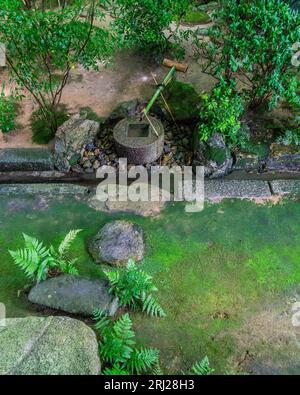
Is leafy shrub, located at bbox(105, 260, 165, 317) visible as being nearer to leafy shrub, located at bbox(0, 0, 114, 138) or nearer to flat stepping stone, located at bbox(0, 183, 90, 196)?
flat stepping stone, located at bbox(0, 183, 90, 196)

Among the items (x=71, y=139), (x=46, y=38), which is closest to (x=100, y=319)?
(x=71, y=139)

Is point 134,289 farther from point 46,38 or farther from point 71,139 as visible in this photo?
point 46,38

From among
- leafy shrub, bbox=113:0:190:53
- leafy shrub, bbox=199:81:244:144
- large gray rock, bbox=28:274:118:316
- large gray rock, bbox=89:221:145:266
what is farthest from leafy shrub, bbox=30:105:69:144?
large gray rock, bbox=28:274:118:316

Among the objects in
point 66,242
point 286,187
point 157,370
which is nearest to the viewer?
point 157,370

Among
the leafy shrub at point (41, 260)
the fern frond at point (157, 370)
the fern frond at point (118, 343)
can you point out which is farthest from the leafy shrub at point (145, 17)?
the fern frond at point (157, 370)

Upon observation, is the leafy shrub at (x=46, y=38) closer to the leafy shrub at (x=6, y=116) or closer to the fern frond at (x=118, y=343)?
the leafy shrub at (x=6, y=116)
